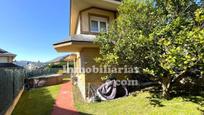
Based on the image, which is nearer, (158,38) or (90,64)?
(158,38)

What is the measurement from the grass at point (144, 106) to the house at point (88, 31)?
2740 mm

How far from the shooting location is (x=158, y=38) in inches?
391

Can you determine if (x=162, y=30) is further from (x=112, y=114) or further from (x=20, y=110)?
(x=20, y=110)

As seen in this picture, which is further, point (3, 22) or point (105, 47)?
point (3, 22)

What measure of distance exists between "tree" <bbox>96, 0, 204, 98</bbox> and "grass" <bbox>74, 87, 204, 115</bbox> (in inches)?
44.7

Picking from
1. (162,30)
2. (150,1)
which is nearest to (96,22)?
(150,1)

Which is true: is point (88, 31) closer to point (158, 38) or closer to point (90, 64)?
point (90, 64)

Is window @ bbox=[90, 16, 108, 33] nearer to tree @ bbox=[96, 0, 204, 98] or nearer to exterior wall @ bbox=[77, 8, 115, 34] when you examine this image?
exterior wall @ bbox=[77, 8, 115, 34]

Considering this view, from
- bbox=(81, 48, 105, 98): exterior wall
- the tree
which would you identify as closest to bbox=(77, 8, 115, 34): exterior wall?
bbox=(81, 48, 105, 98): exterior wall

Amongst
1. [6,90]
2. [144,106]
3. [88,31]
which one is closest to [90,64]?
[88,31]

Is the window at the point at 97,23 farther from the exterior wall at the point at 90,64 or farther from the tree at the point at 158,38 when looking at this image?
the tree at the point at 158,38

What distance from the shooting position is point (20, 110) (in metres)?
12.5

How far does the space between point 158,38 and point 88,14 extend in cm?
815

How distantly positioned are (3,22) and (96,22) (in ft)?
45.0
